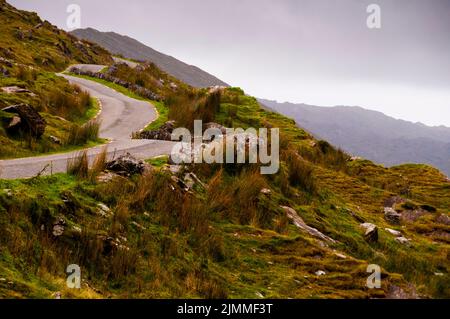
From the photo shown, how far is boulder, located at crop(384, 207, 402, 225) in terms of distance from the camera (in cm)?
1555

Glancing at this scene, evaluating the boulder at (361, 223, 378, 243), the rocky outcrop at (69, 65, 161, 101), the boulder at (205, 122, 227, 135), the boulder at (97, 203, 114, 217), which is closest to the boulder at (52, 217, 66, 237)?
the boulder at (97, 203, 114, 217)

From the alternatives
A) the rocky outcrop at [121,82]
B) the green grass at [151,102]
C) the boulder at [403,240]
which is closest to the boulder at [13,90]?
the green grass at [151,102]

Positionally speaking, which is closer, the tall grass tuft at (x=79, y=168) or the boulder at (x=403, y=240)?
the tall grass tuft at (x=79, y=168)

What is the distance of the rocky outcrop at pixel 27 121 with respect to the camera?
13526 mm

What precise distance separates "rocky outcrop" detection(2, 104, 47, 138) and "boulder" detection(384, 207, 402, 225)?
12289 millimetres

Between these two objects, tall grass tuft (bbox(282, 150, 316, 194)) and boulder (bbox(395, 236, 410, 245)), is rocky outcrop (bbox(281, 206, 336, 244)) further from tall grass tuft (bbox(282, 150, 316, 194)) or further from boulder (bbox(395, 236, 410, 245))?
boulder (bbox(395, 236, 410, 245))

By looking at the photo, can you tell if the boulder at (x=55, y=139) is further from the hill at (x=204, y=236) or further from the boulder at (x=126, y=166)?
the boulder at (x=126, y=166)

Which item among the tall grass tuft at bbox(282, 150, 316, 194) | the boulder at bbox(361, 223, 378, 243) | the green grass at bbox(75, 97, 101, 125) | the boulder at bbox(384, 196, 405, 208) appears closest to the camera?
the boulder at bbox(361, 223, 378, 243)

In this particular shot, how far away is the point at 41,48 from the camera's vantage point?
44.8 m

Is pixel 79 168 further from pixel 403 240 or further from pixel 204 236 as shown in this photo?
pixel 403 240

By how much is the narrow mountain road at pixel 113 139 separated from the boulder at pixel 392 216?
8.22m

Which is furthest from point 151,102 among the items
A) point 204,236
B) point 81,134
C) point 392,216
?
point 204,236

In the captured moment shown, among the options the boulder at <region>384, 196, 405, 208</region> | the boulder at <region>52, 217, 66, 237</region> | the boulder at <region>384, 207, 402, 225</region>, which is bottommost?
the boulder at <region>384, 207, 402, 225</region>

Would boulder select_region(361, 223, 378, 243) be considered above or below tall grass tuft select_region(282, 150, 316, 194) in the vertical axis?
below
